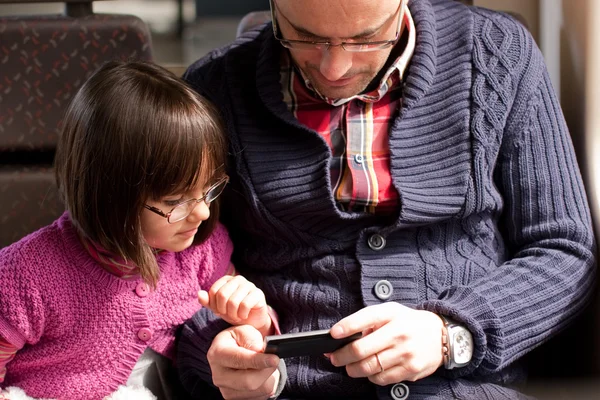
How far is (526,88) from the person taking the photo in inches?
57.9

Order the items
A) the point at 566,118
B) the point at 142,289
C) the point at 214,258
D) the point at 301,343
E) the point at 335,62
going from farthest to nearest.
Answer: the point at 566,118 → the point at 214,258 → the point at 142,289 → the point at 335,62 → the point at 301,343

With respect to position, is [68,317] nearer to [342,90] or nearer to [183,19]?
[342,90]

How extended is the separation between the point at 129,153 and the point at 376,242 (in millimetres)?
471

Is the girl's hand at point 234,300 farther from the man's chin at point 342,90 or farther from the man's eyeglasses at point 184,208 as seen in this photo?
the man's chin at point 342,90

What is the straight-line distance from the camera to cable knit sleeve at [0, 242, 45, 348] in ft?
4.48

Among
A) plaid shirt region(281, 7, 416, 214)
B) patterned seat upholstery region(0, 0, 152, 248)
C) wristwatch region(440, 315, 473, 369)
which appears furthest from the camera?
patterned seat upholstery region(0, 0, 152, 248)

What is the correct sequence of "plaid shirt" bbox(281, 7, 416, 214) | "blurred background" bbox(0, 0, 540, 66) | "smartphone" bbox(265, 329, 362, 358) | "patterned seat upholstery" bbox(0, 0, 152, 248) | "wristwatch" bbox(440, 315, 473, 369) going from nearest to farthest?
"smartphone" bbox(265, 329, 362, 358), "wristwatch" bbox(440, 315, 473, 369), "plaid shirt" bbox(281, 7, 416, 214), "patterned seat upholstery" bbox(0, 0, 152, 248), "blurred background" bbox(0, 0, 540, 66)

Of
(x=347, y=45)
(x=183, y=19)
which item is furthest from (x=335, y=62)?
(x=183, y=19)

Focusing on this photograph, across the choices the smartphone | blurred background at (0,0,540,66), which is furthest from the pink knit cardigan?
blurred background at (0,0,540,66)

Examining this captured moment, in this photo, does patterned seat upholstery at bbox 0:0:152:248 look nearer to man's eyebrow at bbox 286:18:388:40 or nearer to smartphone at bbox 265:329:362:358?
man's eyebrow at bbox 286:18:388:40

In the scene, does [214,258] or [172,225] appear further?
[214,258]

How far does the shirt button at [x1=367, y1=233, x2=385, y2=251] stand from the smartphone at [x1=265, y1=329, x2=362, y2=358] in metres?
0.21

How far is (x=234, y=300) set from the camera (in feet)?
4.43

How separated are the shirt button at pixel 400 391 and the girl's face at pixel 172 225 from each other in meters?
0.45
